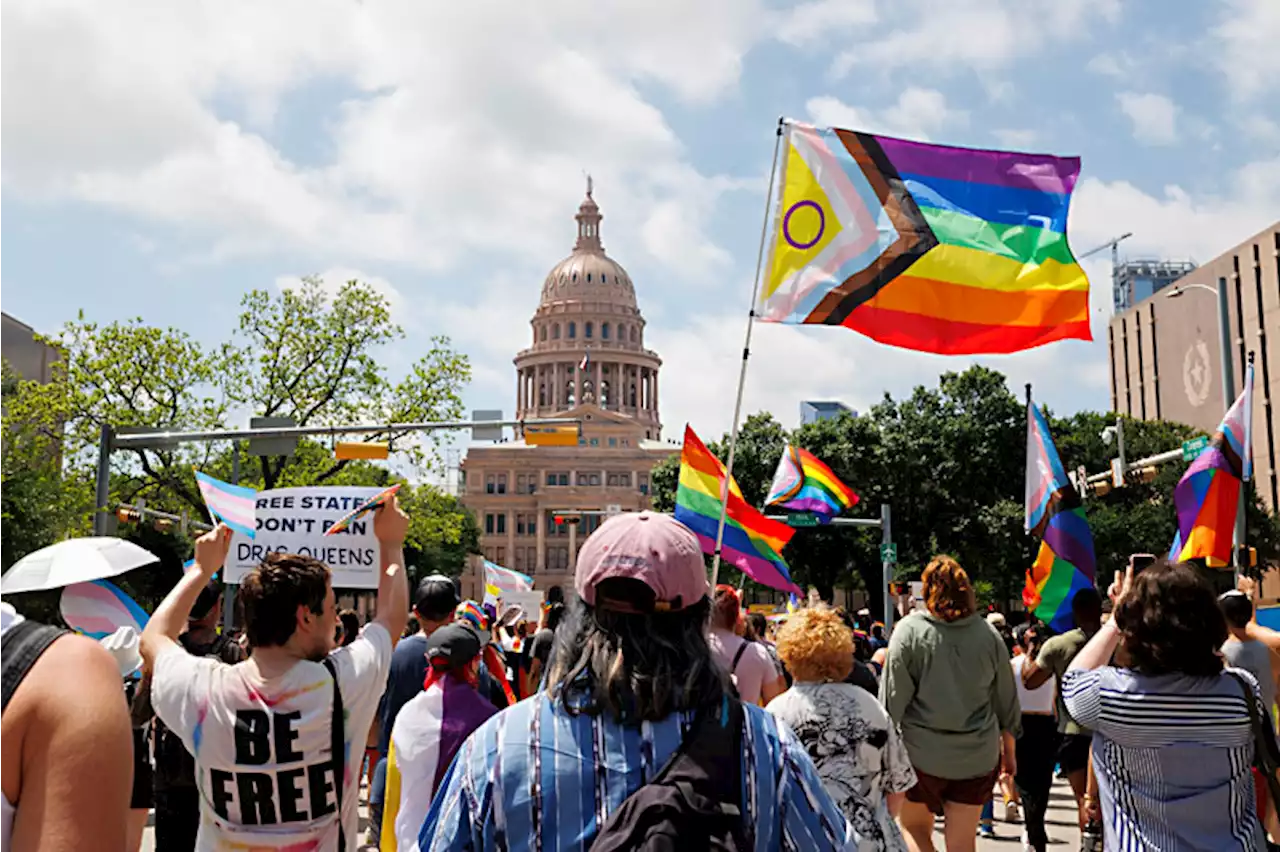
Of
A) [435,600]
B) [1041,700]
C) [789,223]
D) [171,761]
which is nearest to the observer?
[171,761]

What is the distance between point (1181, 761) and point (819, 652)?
5.38 feet

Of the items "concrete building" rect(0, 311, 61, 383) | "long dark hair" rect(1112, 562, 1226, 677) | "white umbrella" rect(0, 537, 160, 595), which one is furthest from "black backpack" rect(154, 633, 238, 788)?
"concrete building" rect(0, 311, 61, 383)

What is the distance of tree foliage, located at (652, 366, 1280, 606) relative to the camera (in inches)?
2000

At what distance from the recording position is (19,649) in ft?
7.49

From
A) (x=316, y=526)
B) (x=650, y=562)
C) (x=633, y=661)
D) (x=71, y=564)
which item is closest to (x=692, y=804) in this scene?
(x=633, y=661)

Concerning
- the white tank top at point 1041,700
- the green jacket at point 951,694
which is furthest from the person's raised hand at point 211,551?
the white tank top at point 1041,700

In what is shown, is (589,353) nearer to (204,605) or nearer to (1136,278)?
(1136,278)

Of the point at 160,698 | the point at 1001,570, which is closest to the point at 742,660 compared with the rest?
the point at 160,698

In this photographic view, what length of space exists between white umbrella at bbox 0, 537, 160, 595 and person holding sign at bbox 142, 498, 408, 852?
1.20 feet

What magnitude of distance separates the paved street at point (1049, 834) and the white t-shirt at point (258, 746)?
5924mm

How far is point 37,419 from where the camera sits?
34.8 meters

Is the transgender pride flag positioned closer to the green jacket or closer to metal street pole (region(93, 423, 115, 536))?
the green jacket

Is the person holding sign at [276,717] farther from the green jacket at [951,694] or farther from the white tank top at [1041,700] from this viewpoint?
the white tank top at [1041,700]

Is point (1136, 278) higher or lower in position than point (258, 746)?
higher
